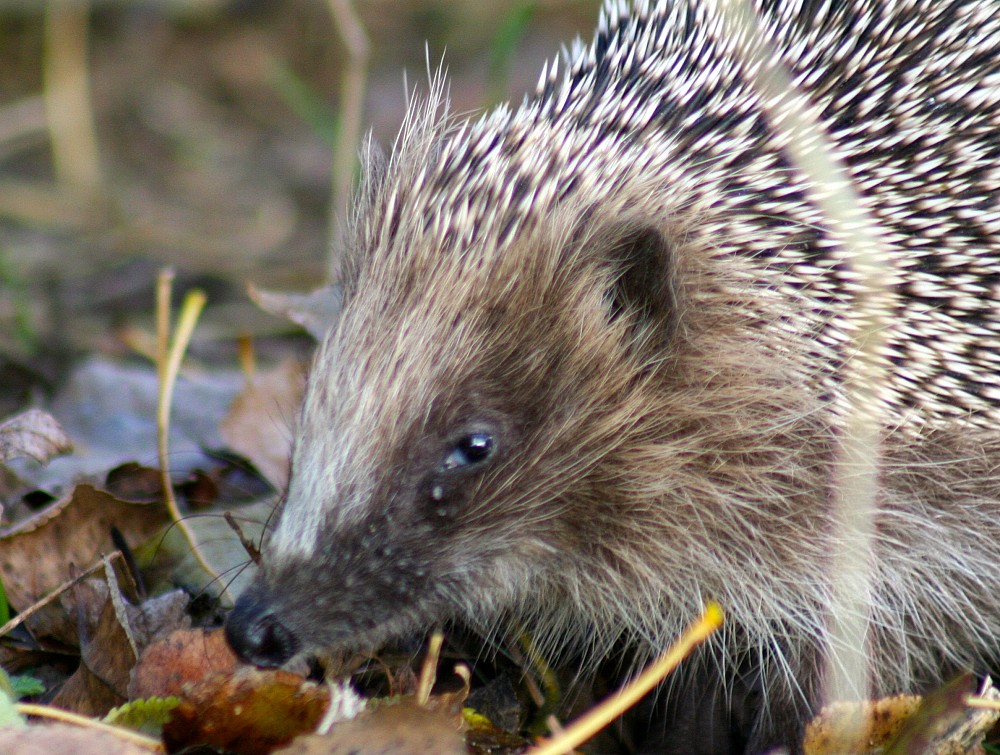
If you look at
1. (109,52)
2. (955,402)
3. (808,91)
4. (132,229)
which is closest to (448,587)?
(955,402)

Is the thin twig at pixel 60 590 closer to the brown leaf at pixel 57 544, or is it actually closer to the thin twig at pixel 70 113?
the brown leaf at pixel 57 544

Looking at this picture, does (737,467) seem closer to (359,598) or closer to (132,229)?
(359,598)

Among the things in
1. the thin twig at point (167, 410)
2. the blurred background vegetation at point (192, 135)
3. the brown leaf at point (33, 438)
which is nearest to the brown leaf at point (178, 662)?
the thin twig at point (167, 410)

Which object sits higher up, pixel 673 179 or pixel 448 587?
pixel 673 179

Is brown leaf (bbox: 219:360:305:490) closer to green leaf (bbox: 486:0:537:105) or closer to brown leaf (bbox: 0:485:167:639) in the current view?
brown leaf (bbox: 0:485:167:639)

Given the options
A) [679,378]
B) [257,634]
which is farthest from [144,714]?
[679,378]
